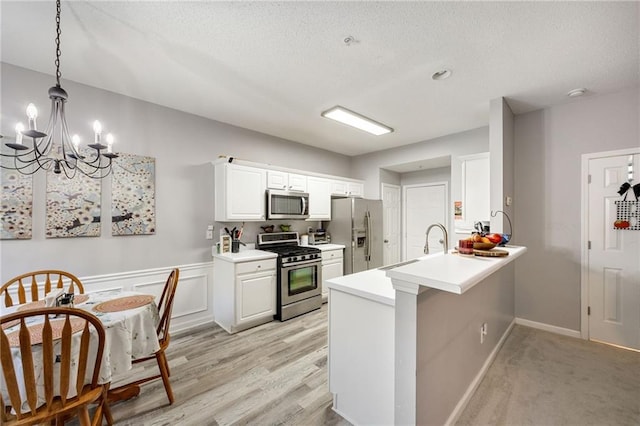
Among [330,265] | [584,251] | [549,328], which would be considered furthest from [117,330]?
[584,251]

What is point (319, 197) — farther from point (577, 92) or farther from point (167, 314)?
point (577, 92)

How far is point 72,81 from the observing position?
2508 millimetres

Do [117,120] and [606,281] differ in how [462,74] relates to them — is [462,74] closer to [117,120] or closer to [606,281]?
[606,281]

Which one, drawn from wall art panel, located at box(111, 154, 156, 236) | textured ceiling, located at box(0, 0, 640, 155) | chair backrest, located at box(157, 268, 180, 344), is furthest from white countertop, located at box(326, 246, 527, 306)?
wall art panel, located at box(111, 154, 156, 236)

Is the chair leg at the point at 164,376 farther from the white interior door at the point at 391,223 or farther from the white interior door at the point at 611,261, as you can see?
the white interior door at the point at 611,261

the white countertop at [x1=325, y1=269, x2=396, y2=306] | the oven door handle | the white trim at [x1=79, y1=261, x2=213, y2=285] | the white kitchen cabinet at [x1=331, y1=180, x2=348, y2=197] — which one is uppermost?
the white kitchen cabinet at [x1=331, y1=180, x2=348, y2=197]

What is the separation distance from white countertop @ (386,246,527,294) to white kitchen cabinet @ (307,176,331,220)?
9.75 ft

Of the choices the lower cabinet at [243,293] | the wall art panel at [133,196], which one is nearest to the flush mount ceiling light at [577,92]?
the lower cabinet at [243,293]

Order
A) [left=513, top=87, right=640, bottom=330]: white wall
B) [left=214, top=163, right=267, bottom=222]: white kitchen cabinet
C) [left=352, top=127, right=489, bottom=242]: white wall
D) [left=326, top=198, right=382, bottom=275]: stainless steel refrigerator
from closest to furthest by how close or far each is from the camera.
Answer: [left=513, top=87, right=640, bottom=330]: white wall < [left=214, top=163, right=267, bottom=222]: white kitchen cabinet < [left=352, top=127, right=489, bottom=242]: white wall < [left=326, top=198, right=382, bottom=275]: stainless steel refrigerator

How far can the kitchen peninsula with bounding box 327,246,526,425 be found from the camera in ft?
4.18

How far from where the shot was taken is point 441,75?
2400 mm

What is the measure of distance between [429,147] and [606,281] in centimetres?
281

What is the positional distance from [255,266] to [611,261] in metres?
4.08

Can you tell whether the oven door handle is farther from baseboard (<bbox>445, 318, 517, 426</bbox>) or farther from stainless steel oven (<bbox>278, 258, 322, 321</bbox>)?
baseboard (<bbox>445, 318, 517, 426</bbox>)
